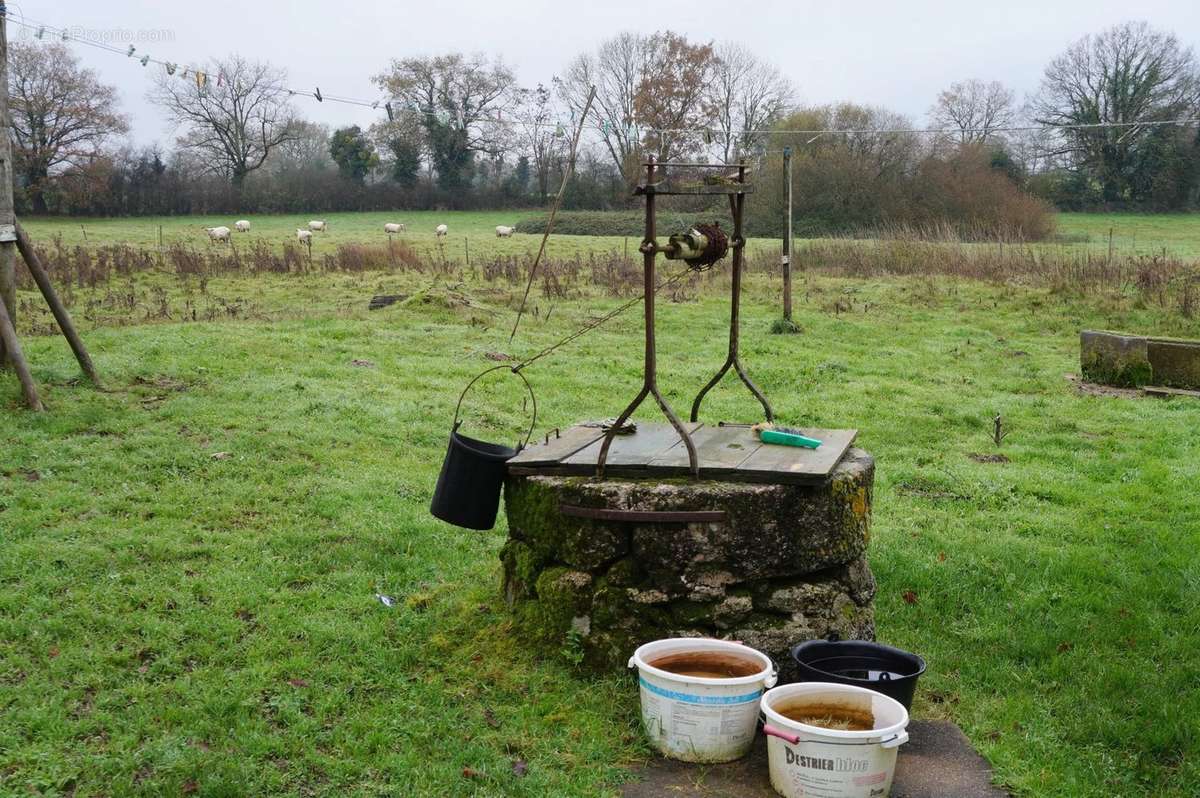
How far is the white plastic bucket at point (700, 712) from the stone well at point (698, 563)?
535 mm

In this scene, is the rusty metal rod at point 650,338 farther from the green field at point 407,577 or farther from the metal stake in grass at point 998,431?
the metal stake in grass at point 998,431

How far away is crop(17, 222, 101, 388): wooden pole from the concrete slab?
298 inches

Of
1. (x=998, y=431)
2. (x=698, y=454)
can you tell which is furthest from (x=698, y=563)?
(x=998, y=431)

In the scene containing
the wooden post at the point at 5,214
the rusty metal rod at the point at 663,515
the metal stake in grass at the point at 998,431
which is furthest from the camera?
the metal stake in grass at the point at 998,431

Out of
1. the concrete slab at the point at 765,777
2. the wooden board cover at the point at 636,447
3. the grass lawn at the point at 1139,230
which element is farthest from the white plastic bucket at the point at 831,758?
the grass lawn at the point at 1139,230

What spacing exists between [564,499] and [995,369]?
11.4 m

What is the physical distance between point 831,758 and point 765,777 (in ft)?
1.60

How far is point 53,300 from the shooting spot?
923 centimetres

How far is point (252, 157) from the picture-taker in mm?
45688

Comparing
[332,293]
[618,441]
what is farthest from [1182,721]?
[332,293]

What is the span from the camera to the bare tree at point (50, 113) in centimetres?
3131

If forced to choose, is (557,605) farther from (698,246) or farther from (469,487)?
(698,246)

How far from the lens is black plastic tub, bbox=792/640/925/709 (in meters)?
4.42

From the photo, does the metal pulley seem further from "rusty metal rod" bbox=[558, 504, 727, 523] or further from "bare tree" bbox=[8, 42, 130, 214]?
"bare tree" bbox=[8, 42, 130, 214]
